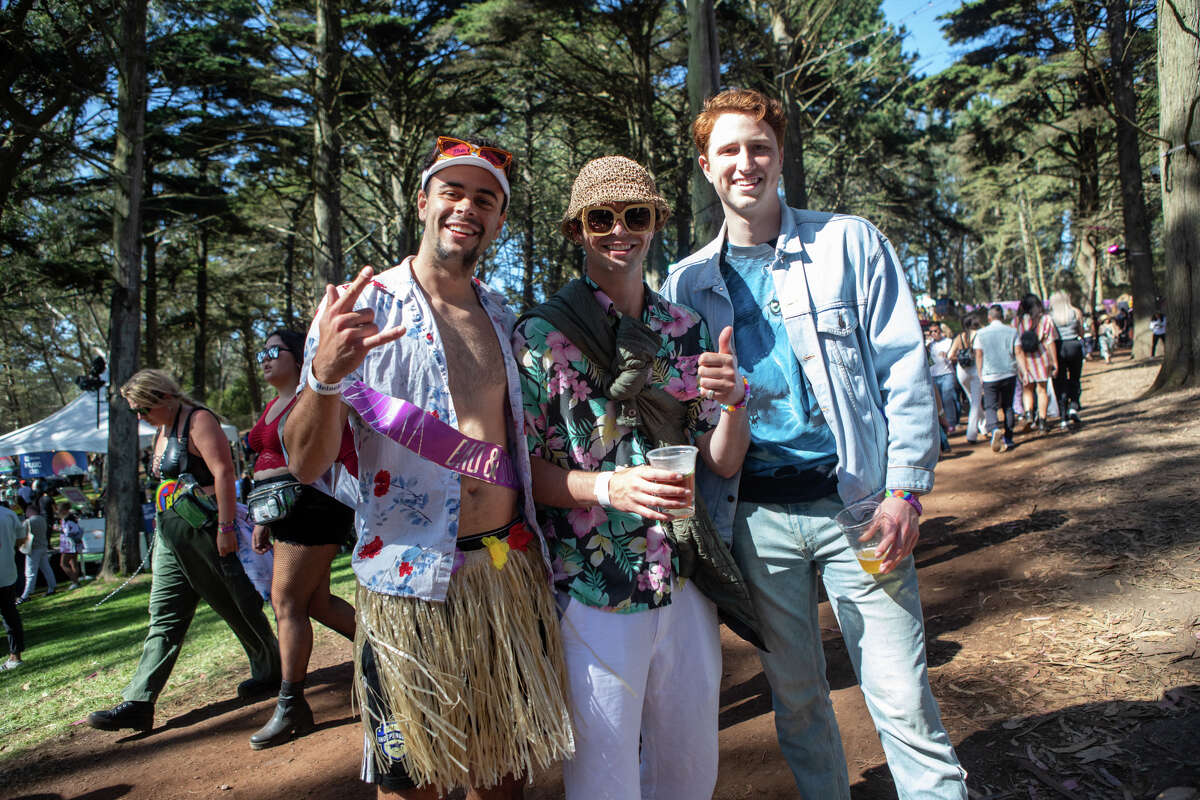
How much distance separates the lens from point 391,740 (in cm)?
188

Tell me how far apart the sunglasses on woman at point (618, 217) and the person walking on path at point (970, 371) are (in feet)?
32.3

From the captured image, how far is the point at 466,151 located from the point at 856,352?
1.29 meters

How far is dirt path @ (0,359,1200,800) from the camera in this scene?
269 cm

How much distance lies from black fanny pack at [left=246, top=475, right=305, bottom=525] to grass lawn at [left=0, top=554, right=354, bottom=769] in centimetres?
181

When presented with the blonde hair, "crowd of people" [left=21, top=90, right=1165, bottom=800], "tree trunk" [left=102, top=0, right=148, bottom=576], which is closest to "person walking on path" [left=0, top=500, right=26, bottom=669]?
the blonde hair

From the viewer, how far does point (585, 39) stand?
42.4ft

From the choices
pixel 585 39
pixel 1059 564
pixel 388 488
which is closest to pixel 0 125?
pixel 585 39

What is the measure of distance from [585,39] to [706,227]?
31.8 feet

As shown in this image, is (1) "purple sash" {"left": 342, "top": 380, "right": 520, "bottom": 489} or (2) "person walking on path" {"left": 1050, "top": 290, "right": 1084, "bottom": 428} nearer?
(1) "purple sash" {"left": 342, "top": 380, "right": 520, "bottom": 489}

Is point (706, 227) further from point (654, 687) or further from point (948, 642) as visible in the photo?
point (654, 687)

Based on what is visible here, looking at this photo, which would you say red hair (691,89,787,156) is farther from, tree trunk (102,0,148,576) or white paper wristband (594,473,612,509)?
tree trunk (102,0,148,576)

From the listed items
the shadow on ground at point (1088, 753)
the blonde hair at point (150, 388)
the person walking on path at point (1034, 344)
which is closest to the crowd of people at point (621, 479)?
the shadow on ground at point (1088, 753)

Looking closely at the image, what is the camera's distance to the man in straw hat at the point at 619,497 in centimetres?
189

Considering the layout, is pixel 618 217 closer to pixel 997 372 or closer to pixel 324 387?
pixel 324 387
